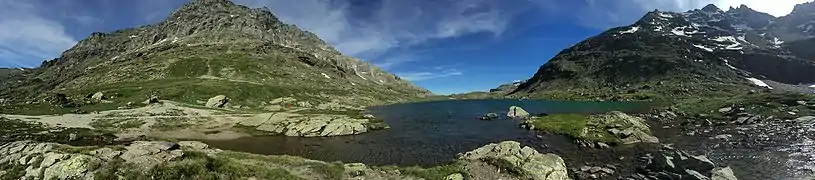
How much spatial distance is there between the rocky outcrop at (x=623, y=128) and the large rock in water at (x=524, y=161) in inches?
979

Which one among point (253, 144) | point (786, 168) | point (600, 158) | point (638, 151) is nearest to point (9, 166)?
point (253, 144)

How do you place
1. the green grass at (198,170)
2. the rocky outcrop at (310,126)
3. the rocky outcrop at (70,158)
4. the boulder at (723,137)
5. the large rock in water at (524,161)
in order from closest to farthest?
the rocky outcrop at (70,158), the green grass at (198,170), the large rock in water at (524,161), the boulder at (723,137), the rocky outcrop at (310,126)

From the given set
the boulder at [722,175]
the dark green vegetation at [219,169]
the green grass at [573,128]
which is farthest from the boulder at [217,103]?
the boulder at [722,175]

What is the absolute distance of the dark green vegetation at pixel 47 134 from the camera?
232 feet

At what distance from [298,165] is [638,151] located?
143ft

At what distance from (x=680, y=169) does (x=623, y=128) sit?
92.4 ft

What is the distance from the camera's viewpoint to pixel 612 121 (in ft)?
257

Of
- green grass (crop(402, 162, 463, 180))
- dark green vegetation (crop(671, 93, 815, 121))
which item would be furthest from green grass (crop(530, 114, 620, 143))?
green grass (crop(402, 162, 463, 180))

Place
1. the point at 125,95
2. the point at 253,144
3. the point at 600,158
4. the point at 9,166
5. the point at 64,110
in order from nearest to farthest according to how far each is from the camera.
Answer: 1. the point at 9,166
2. the point at 600,158
3. the point at 253,144
4. the point at 64,110
5. the point at 125,95

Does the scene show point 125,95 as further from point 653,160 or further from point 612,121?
point 653,160

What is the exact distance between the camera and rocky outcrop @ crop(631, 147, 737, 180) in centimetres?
4181

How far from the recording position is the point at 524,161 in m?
45.3

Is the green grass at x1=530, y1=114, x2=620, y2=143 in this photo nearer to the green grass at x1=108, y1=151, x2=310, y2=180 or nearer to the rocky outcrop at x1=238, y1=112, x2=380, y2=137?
the rocky outcrop at x1=238, y1=112, x2=380, y2=137

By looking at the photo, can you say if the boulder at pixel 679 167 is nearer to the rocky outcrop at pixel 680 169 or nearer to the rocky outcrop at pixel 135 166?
the rocky outcrop at pixel 680 169
